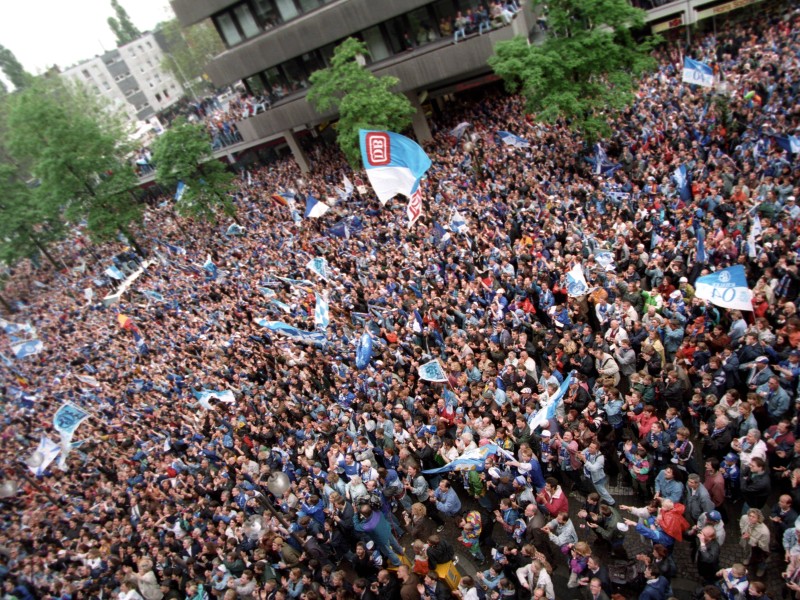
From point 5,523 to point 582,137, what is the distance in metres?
23.5

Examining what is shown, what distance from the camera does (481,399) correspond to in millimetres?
9680

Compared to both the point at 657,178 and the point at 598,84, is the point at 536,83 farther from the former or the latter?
the point at 657,178

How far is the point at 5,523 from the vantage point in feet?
51.8

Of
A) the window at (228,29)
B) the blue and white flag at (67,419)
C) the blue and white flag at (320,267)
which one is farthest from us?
the window at (228,29)

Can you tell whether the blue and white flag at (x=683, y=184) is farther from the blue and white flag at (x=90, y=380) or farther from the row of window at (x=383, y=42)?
the blue and white flag at (x=90, y=380)

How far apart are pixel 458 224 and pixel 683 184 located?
616cm

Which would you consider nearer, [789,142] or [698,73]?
[789,142]

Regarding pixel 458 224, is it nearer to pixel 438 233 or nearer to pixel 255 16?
pixel 438 233

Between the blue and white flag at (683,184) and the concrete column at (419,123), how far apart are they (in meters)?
18.1

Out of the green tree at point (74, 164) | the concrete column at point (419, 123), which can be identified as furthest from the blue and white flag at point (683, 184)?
the green tree at point (74, 164)

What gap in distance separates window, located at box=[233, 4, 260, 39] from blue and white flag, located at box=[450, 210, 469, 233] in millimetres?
21810

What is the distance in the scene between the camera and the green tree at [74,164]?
3191cm

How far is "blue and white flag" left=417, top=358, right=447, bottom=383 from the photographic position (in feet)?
35.3

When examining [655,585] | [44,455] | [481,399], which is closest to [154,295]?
[44,455]
